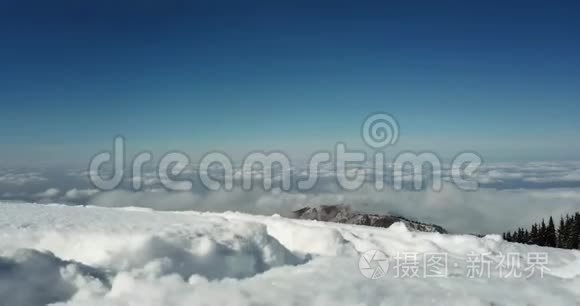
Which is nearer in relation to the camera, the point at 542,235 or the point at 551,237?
the point at 551,237

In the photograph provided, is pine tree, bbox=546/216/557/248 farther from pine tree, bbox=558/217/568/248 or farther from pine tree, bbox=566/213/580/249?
pine tree, bbox=566/213/580/249

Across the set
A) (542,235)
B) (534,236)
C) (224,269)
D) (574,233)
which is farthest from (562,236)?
(224,269)

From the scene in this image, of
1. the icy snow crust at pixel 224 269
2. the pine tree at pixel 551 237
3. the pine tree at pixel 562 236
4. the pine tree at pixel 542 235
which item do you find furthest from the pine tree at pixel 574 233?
the icy snow crust at pixel 224 269

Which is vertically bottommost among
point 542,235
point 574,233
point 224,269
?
point 542,235

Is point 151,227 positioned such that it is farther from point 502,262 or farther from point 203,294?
point 502,262

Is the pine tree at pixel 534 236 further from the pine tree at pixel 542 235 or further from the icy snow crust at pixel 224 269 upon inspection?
the icy snow crust at pixel 224 269

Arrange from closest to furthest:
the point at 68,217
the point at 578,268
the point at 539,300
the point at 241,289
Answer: the point at 241,289 → the point at 539,300 → the point at 578,268 → the point at 68,217

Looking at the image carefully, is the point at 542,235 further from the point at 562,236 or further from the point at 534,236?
the point at 562,236

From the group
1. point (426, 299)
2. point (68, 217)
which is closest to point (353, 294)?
point (426, 299)
